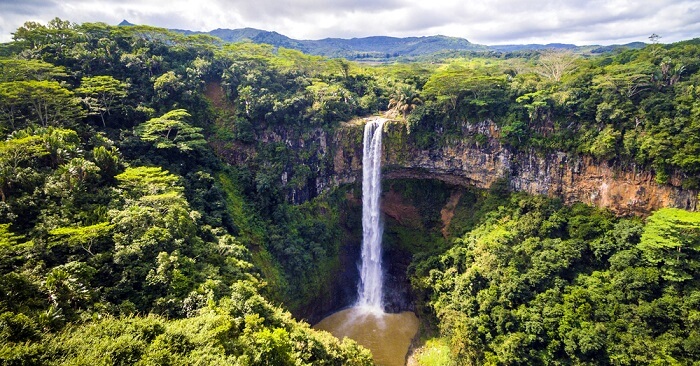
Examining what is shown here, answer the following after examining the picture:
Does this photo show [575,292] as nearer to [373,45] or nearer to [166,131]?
[166,131]

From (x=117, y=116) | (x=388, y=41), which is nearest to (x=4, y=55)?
(x=117, y=116)

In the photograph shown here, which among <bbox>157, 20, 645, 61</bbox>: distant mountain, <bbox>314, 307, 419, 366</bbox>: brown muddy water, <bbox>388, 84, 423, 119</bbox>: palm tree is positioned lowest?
<bbox>314, 307, 419, 366</bbox>: brown muddy water

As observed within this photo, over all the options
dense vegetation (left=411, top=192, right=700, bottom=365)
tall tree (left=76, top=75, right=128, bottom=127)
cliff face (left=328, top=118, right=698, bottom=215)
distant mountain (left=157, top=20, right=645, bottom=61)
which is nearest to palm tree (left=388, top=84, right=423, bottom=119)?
cliff face (left=328, top=118, right=698, bottom=215)

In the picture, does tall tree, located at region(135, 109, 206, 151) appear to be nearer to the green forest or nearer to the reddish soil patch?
the green forest

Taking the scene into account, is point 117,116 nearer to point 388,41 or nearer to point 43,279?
point 43,279

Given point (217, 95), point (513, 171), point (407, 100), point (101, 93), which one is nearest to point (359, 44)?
point (217, 95)
